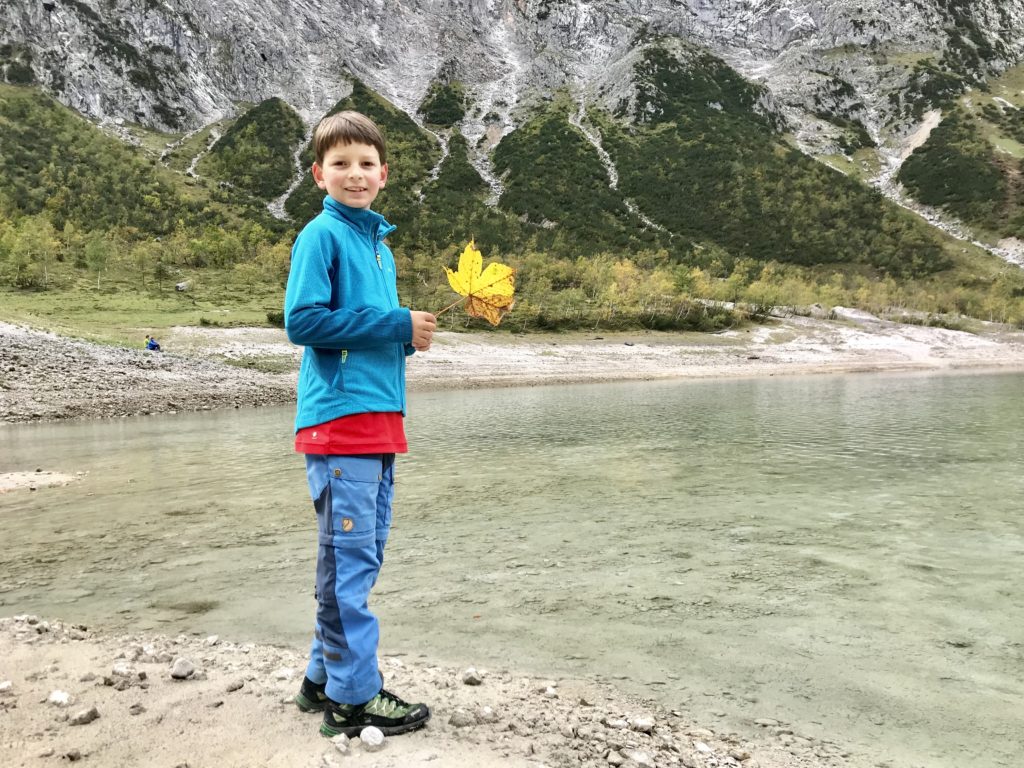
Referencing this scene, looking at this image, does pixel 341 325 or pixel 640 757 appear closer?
pixel 640 757

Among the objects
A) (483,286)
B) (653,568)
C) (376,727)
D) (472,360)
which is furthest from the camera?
(472,360)

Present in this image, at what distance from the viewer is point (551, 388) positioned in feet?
102

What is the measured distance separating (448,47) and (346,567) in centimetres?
21468

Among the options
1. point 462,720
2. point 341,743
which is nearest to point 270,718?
point 341,743

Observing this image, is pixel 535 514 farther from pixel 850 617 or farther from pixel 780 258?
pixel 780 258

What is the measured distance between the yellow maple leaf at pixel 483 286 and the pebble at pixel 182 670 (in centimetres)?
227

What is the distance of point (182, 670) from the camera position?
3182mm

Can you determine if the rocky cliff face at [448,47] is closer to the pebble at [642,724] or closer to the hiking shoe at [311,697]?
the hiking shoe at [311,697]

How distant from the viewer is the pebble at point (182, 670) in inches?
125

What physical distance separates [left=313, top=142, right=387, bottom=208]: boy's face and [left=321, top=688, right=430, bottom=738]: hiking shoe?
2.17 metres

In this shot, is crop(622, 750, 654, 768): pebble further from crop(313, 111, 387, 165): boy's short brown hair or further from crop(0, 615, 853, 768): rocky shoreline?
crop(313, 111, 387, 165): boy's short brown hair

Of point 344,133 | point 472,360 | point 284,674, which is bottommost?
point 472,360

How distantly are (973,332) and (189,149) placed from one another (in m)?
144

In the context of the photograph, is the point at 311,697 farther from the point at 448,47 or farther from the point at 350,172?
the point at 448,47
